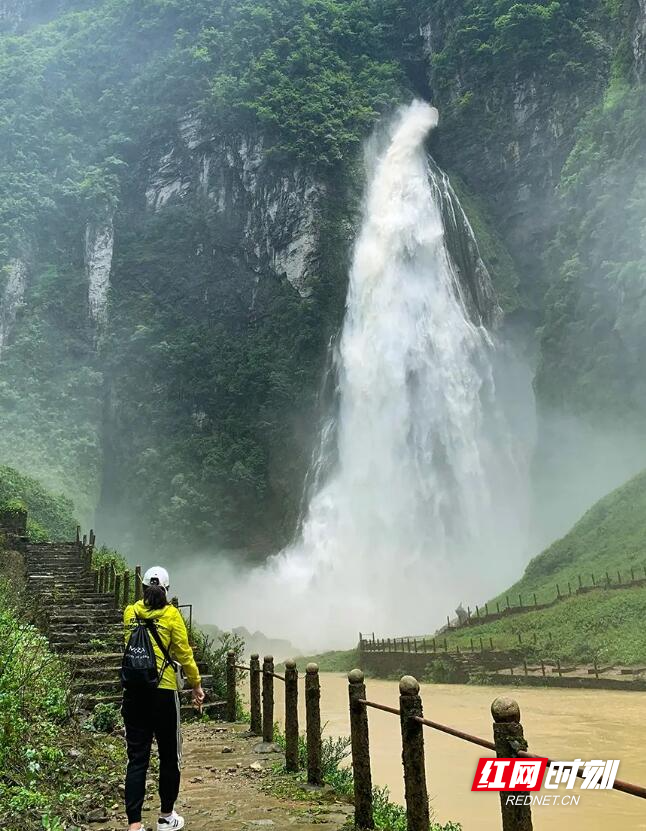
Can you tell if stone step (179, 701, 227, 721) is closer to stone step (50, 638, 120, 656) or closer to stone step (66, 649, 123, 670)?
stone step (66, 649, 123, 670)

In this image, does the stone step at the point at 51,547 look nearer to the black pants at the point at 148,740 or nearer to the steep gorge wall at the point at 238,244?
the black pants at the point at 148,740

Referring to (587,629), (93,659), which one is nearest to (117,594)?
(93,659)

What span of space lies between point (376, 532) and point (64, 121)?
4169 cm

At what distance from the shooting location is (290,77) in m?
50.4

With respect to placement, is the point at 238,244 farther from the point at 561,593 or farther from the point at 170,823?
the point at 170,823

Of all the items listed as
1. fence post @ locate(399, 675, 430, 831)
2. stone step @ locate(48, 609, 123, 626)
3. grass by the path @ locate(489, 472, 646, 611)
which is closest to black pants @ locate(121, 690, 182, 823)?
fence post @ locate(399, 675, 430, 831)

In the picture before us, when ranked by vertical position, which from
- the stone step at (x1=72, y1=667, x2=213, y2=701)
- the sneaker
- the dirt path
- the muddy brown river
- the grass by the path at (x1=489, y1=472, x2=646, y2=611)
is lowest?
the muddy brown river

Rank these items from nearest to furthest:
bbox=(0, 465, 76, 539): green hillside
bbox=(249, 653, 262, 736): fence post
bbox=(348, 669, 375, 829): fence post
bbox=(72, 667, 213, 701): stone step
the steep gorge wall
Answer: bbox=(348, 669, 375, 829): fence post < bbox=(249, 653, 262, 736): fence post < bbox=(72, 667, 213, 701): stone step < bbox=(0, 465, 76, 539): green hillside < the steep gorge wall

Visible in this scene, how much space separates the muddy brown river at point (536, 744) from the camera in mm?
6352

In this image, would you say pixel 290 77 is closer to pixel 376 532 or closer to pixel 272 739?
pixel 376 532

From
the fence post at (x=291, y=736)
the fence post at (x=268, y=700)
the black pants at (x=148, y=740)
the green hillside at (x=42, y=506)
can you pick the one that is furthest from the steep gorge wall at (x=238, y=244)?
the black pants at (x=148, y=740)

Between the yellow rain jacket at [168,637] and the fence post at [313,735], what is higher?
the yellow rain jacket at [168,637]

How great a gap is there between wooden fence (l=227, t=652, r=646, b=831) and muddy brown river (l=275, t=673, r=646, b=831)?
1.88m

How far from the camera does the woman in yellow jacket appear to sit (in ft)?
13.1
